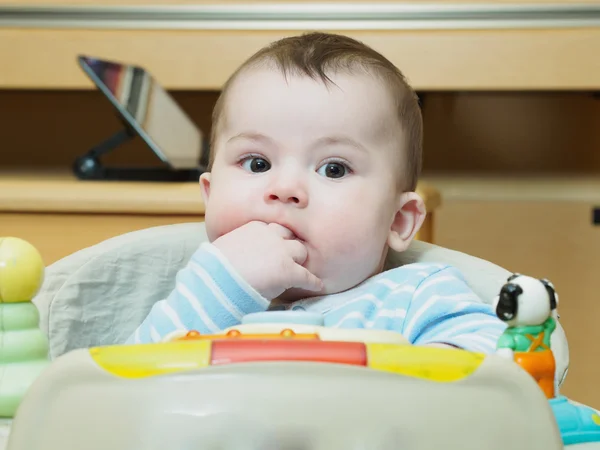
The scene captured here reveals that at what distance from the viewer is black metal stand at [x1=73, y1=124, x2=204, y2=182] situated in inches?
54.6

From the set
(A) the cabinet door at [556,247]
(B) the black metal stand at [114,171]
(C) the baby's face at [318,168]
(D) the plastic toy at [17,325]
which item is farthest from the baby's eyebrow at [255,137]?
(A) the cabinet door at [556,247]

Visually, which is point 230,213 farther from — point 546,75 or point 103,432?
point 546,75

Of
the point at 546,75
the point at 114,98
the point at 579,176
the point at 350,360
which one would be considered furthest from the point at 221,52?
the point at 350,360

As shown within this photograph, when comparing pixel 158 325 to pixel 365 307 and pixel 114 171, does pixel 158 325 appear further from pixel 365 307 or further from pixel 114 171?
pixel 114 171

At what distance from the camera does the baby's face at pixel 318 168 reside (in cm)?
76

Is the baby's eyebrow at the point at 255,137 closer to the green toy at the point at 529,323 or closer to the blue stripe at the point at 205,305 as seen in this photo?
the blue stripe at the point at 205,305

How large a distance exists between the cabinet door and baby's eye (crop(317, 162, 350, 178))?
103 centimetres

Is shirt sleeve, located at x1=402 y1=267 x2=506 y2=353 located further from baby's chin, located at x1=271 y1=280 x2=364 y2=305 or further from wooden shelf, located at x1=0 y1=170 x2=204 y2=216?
wooden shelf, located at x1=0 y1=170 x2=204 y2=216

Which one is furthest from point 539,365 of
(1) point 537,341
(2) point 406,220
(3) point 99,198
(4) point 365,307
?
(3) point 99,198

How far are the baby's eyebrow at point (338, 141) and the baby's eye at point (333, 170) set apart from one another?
2 centimetres

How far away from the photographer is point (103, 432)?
376mm

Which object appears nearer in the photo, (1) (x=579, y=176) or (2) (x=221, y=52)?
(2) (x=221, y=52)

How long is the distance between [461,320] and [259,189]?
213 millimetres

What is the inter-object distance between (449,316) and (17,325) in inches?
13.9
